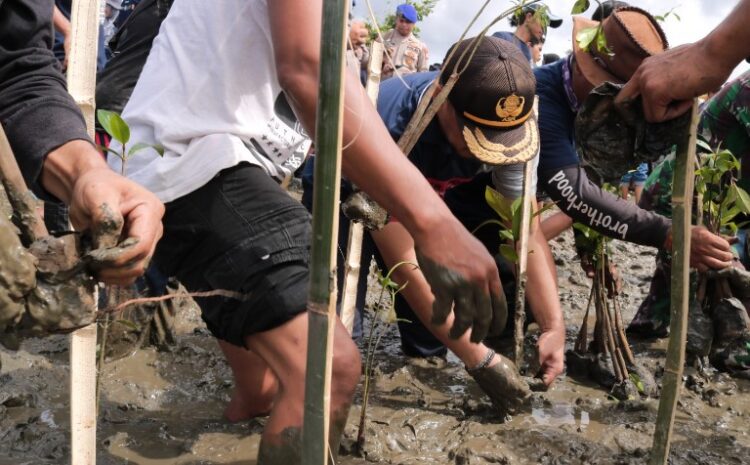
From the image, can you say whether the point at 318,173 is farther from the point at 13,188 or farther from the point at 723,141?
the point at 723,141

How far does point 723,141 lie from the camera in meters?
3.38

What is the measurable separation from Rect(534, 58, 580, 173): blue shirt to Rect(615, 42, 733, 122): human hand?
1.55m

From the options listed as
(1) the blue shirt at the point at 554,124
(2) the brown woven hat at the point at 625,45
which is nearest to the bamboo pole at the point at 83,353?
(2) the brown woven hat at the point at 625,45

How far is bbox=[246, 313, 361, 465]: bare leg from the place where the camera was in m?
1.65

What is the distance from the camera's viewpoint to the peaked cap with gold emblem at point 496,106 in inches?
97.1

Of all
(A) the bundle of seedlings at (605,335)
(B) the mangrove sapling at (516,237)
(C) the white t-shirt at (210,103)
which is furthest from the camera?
(A) the bundle of seedlings at (605,335)

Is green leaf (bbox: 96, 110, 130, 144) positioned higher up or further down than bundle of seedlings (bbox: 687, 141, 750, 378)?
further down

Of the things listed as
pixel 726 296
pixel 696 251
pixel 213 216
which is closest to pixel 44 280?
pixel 213 216

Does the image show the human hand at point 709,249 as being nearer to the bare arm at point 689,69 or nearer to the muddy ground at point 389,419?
the muddy ground at point 389,419

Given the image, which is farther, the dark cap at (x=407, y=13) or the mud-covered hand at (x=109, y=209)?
the dark cap at (x=407, y=13)

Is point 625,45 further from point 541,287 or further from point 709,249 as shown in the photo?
point 541,287

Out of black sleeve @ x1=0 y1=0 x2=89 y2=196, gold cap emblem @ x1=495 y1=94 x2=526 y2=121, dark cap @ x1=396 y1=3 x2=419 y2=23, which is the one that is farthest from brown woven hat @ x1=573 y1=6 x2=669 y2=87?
dark cap @ x1=396 y1=3 x2=419 y2=23

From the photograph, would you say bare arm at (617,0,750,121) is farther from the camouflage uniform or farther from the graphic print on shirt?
the camouflage uniform

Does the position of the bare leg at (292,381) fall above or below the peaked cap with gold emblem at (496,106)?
below
